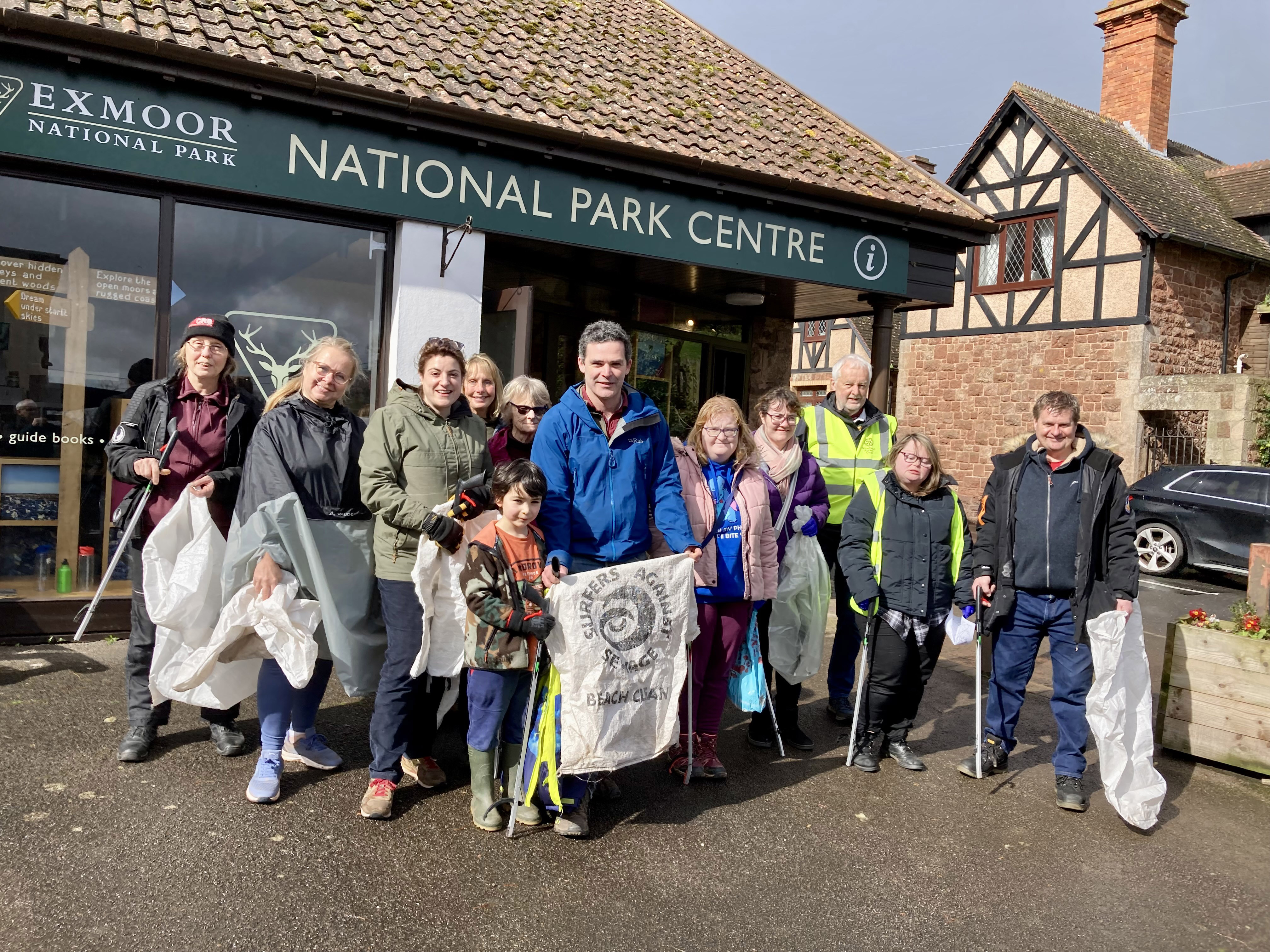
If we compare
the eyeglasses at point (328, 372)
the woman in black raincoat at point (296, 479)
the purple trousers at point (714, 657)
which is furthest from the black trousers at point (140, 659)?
the purple trousers at point (714, 657)

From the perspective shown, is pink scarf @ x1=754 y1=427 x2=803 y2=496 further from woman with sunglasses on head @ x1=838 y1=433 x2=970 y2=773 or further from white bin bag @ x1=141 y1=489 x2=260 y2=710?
white bin bag @ x1=141 y1=489 x2=260 y2=710

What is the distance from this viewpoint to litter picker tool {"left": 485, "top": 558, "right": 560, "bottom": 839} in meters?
3.44

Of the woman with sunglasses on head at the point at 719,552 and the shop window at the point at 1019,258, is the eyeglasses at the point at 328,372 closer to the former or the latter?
the woman with sunglasses on head at the point at 719,552

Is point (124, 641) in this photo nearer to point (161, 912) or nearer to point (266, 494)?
point (266, 494)

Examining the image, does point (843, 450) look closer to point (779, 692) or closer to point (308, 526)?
point (779, 692)

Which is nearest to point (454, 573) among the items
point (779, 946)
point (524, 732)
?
point (524, 732)

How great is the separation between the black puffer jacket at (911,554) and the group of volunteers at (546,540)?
11 millimetres

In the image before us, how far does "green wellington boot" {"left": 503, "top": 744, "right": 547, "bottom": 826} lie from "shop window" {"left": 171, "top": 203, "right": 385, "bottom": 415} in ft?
11.3

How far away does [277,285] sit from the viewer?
6.39 m

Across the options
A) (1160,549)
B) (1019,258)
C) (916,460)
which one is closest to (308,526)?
(916,460)

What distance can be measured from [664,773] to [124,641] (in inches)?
144

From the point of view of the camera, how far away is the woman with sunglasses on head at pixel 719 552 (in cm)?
411

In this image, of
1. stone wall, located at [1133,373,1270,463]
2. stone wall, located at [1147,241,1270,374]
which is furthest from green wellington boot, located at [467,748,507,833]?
stone wall, located at [1147,241,1270,374]

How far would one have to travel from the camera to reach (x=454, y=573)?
3592 millimetres
